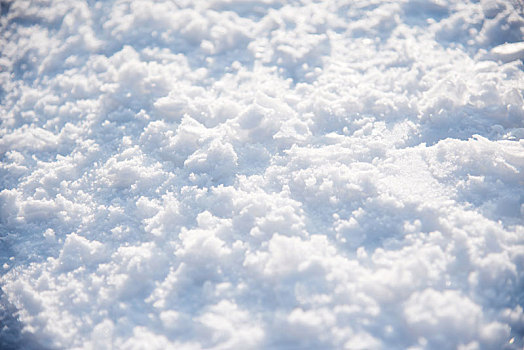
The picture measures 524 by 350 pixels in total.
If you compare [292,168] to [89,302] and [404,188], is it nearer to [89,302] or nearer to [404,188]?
[404,188]

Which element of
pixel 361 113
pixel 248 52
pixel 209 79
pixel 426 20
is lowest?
pixel 361 113

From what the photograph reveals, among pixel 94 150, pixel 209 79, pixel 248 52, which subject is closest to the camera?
pixel 94 150

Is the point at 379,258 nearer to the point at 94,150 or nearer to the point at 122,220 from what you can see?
the point at 122,220

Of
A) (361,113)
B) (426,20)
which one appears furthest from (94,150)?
(426,20)

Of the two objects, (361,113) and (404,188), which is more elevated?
(361,113)

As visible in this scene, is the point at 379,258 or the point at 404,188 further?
the point at 404,188

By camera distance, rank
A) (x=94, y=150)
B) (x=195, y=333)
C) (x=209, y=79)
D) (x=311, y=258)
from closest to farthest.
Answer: (x=195, y=333), (x=311, y=258), (x=94, y=150), (x=209, y=79)
